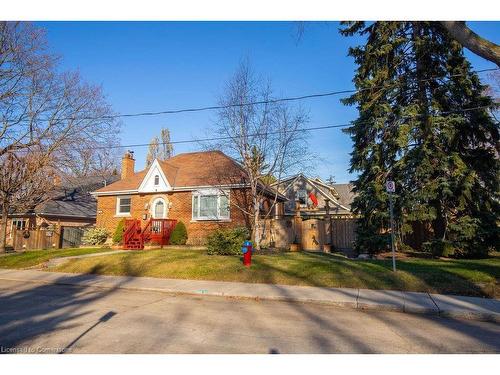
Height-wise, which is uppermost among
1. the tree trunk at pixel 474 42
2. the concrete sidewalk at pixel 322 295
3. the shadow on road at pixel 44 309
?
the tree trunk at pixel 474 42

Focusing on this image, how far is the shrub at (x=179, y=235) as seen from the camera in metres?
21.5

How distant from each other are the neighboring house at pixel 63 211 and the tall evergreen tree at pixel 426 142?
22.0 m

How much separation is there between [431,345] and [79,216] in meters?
32.6

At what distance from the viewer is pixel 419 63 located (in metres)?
17.1

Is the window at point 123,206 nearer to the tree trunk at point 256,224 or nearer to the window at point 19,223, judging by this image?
the tree trunk at point 256,224

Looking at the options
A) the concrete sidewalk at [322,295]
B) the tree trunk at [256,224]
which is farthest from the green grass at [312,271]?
the tree trunk at [256,224]

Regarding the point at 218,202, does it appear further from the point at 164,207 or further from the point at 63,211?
the point at 63,211

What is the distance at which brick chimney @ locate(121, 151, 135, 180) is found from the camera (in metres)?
29.2

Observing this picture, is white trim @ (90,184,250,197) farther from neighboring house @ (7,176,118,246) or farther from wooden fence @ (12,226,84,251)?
wooden fence @ (12,226,84,251)

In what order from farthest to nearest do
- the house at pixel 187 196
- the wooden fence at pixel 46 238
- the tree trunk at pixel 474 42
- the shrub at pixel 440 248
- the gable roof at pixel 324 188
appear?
the gable roof at pixel 324 188
the wooden fence at pixel 46 238
the house at pixel 187 196
the shrub at pixel 440 248
the tree trunk at pixel 474 42

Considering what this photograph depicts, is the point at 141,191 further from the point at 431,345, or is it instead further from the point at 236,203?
the point at 431,345

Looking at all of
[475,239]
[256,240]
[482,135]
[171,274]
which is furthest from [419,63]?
[171,274]

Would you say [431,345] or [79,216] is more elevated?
[79,216]

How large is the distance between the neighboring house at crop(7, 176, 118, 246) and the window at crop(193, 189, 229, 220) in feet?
37.7
